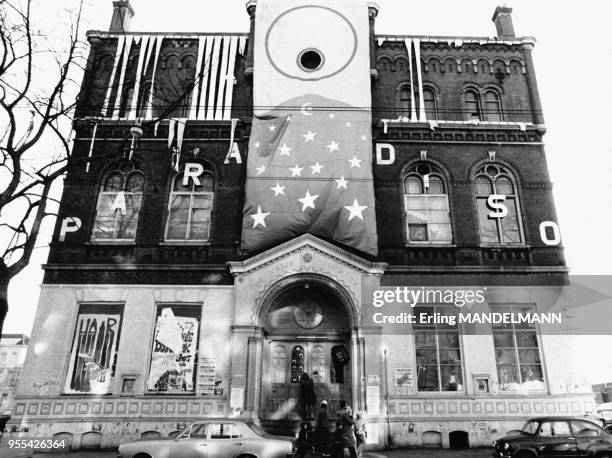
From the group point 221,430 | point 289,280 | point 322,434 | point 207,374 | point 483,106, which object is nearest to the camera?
point 221,430

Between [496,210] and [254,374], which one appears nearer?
[254,374]

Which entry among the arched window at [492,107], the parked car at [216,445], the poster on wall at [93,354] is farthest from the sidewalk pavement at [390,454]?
the arched window at [492,107]

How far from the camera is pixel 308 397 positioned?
14961 millimetres

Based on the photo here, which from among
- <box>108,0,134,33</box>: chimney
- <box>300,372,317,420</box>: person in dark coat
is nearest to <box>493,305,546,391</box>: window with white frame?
<box>300,372,317,420</box>: person in dark coat

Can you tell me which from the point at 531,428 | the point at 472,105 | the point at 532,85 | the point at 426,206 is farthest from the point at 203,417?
Result: the point at 532,85

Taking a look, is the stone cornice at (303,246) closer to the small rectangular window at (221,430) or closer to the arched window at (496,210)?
the arched window at (496,210)

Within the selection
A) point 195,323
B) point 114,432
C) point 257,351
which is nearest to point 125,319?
point 195,323

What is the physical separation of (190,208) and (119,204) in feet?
8.94

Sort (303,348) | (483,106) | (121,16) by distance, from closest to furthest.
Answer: (303,348)
(483,106)
(121,16)

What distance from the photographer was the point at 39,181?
12.9 metres

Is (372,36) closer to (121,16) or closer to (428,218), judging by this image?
(428,218)

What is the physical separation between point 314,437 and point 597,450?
723cm

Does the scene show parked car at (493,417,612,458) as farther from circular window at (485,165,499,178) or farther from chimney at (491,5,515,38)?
chimney at (491,5,515,38)

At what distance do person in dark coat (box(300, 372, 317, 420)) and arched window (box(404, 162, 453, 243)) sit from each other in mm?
6450
